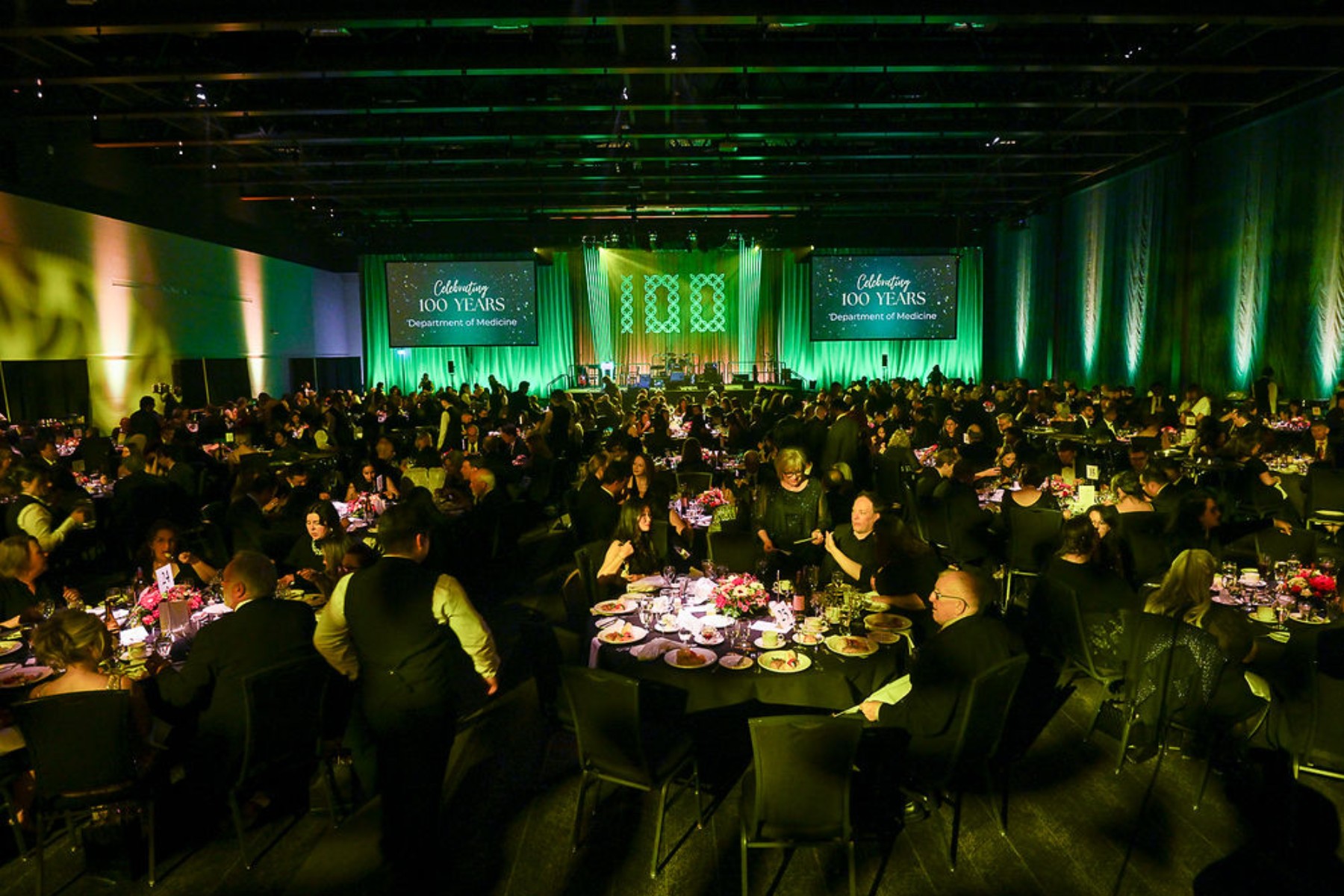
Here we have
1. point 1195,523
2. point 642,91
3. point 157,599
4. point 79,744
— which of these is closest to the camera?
point 79,744

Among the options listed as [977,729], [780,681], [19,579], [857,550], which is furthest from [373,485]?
[977,729]

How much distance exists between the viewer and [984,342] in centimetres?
2322

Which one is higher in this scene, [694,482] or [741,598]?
[694,482]

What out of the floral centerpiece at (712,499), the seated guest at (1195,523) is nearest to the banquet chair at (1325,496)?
the seated guest at (1195,523)

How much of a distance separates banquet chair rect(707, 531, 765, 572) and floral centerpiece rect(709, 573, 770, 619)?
3.03 feet

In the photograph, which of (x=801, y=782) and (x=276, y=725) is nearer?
(x=801, y=782)

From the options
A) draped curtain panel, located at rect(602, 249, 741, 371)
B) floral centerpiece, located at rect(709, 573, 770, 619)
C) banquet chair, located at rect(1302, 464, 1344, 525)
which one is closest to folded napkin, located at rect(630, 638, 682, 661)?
floral centerpiece, located at rect(709, 573, 770, 619)

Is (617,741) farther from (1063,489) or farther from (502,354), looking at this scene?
(502,354)

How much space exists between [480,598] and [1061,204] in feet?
52.9

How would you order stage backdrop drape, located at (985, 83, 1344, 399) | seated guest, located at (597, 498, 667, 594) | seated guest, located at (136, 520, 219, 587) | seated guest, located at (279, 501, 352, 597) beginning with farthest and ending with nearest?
stage backdrop drape, located at (985, 83, 1344, 399) < seated guest, located at (597, 498, 667, 594) < seated guest, located at (136, 520, 219, 587) < seated guest, located at (279, 501, 352, 597)

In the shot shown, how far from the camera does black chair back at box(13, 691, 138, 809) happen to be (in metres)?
3.19

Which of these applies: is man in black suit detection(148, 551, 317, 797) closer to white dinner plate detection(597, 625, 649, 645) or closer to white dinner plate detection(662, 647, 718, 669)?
white dinner plate detection(597, 625, 649, 645)

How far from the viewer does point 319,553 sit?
5.55 metres

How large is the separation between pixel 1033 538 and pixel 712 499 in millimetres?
2638
